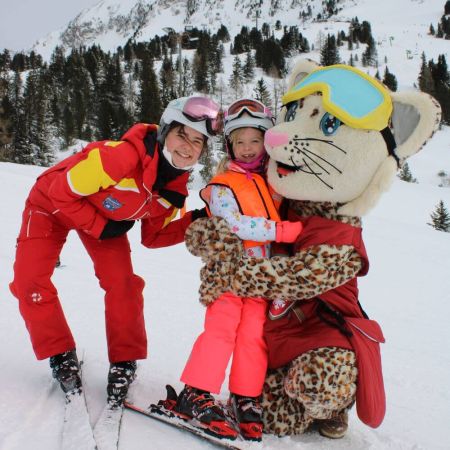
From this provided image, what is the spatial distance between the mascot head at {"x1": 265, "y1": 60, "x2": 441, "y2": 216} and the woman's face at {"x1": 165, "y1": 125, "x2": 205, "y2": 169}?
0.45 m

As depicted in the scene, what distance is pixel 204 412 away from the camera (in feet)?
Result: 6.22

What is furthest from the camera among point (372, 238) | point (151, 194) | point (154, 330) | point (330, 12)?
point (330, 12)

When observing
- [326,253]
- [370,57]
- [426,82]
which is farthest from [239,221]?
[370,57]

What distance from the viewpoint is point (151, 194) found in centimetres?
237

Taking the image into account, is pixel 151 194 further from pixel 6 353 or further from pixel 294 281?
pixel 6 353

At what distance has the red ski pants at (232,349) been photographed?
1979mm

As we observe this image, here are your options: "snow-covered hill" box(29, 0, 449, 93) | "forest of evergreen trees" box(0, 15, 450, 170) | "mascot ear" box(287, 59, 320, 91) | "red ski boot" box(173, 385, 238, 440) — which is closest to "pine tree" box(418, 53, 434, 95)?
"forest of evergreen trees" box(0, 15, 450, 170)

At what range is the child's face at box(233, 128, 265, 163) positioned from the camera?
223 centimetres

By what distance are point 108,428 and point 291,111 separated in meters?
1.65

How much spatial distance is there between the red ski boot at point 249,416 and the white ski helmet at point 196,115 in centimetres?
133

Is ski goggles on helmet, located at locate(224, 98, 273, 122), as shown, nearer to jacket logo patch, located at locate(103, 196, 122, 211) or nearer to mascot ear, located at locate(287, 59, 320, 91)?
mascot ear, located at locate(287, 59, 320, 91)

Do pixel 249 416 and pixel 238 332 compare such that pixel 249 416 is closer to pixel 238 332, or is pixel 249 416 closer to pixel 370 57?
pixel 238 332

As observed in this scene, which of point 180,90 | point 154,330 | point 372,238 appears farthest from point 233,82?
point 154,330

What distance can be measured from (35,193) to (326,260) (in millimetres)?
1598
